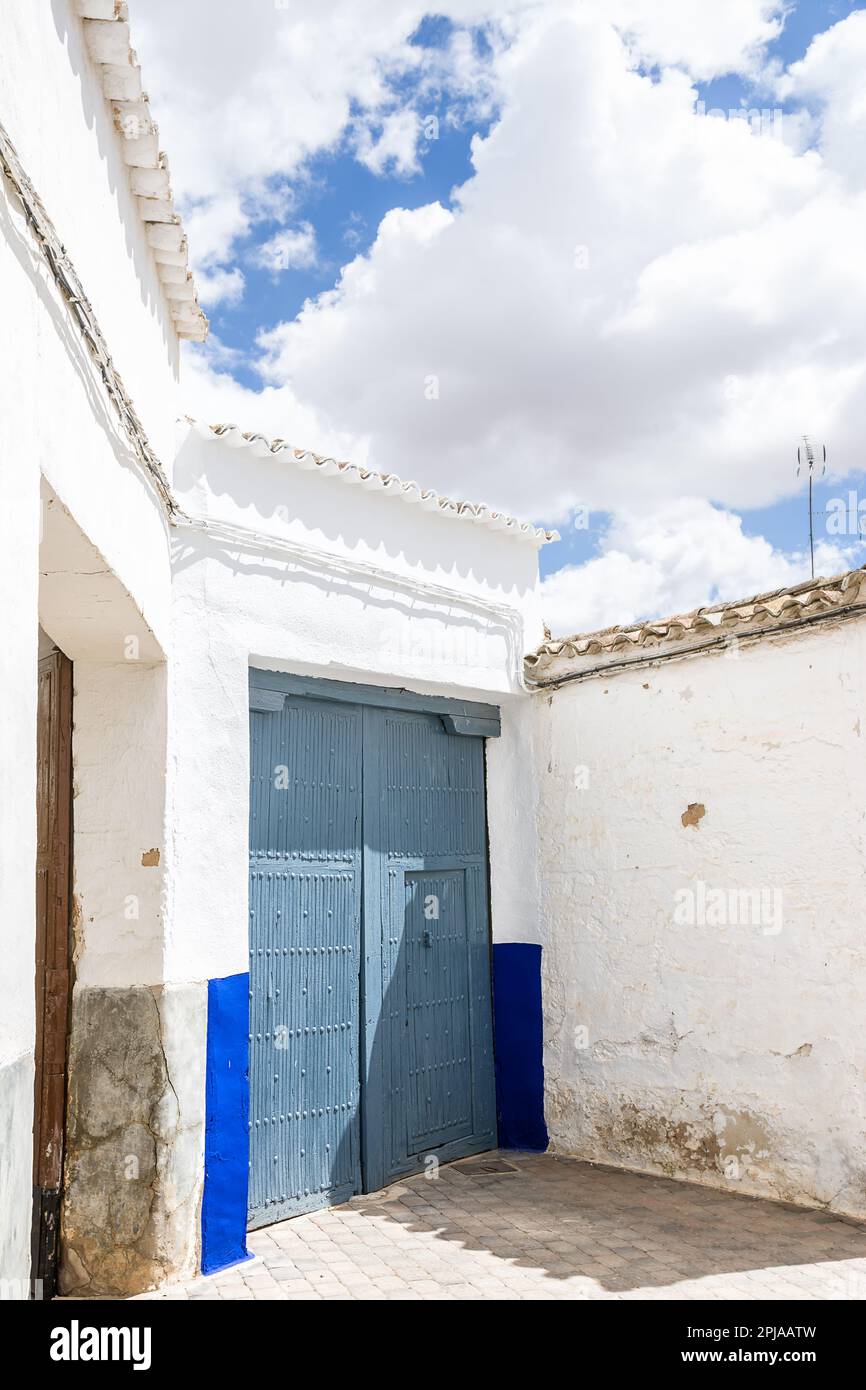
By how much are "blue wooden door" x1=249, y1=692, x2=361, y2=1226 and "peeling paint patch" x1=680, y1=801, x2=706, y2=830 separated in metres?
1.92

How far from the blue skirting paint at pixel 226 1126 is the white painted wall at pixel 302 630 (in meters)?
0.16

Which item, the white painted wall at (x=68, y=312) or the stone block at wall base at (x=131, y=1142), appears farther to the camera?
the stone block at wall base at (x=131, y=1142)

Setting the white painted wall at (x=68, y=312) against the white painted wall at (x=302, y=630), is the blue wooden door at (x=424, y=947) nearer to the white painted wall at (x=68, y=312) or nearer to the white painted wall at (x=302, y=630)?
the white painted wall at (x=302, y=630)

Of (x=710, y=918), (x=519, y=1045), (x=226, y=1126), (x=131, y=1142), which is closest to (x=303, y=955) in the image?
(x=226, y=1126)

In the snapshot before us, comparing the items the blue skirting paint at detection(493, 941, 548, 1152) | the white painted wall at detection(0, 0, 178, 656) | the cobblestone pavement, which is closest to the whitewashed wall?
the white painted wall at detection(0, 0, 178, 656)

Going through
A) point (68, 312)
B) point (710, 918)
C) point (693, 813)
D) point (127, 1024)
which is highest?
point (68, 312)

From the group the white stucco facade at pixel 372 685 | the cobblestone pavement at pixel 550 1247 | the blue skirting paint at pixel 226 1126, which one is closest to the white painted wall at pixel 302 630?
the white stucco facade at pixel 372 685

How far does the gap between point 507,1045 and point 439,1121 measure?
28.6 inches

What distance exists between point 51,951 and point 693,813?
3.57m

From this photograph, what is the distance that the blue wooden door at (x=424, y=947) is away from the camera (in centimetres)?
621

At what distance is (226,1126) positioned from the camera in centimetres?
504

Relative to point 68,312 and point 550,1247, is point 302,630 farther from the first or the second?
point 550,1247

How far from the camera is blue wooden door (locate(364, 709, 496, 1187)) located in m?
6.21
